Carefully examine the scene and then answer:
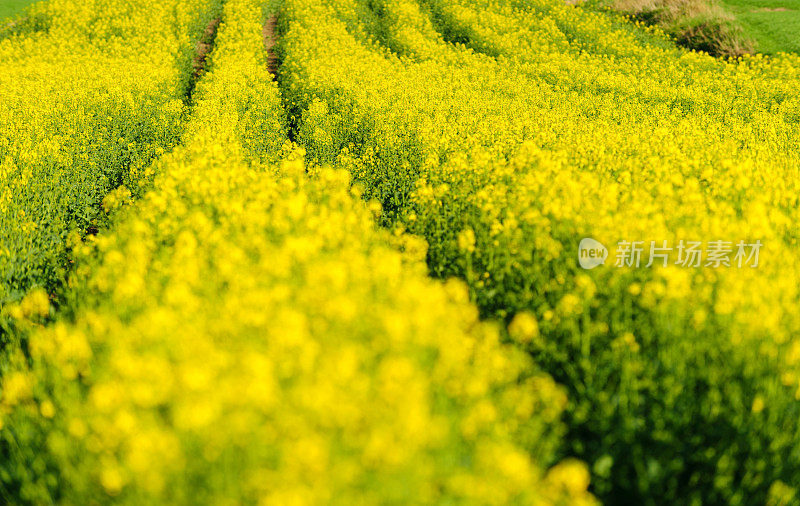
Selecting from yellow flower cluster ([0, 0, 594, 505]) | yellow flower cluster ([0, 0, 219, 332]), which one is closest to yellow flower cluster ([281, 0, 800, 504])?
yellow flower cluster ([0, 0, 594, 505])

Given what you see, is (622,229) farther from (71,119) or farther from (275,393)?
(71,119)

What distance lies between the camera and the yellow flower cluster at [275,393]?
229cm

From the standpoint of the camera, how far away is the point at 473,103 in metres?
11.4

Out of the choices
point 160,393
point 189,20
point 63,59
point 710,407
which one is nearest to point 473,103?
point 710,407

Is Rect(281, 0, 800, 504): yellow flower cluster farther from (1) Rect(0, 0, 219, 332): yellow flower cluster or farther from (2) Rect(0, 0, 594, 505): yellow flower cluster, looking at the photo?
(1) Rect(0, 0, 219, 332): yellow flower cluster

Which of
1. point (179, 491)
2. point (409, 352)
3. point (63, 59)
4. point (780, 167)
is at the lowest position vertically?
point (63, 59)

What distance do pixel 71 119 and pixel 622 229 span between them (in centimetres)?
964

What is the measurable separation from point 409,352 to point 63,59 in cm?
1893

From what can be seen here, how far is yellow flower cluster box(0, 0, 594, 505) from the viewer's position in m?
2.29

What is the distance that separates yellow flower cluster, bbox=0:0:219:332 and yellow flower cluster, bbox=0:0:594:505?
1.75m

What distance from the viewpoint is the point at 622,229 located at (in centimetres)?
464

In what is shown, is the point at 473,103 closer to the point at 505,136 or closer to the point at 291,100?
the point at 505,136

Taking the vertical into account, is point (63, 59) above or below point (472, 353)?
below

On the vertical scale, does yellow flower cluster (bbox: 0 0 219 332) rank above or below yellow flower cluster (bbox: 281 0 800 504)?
below
